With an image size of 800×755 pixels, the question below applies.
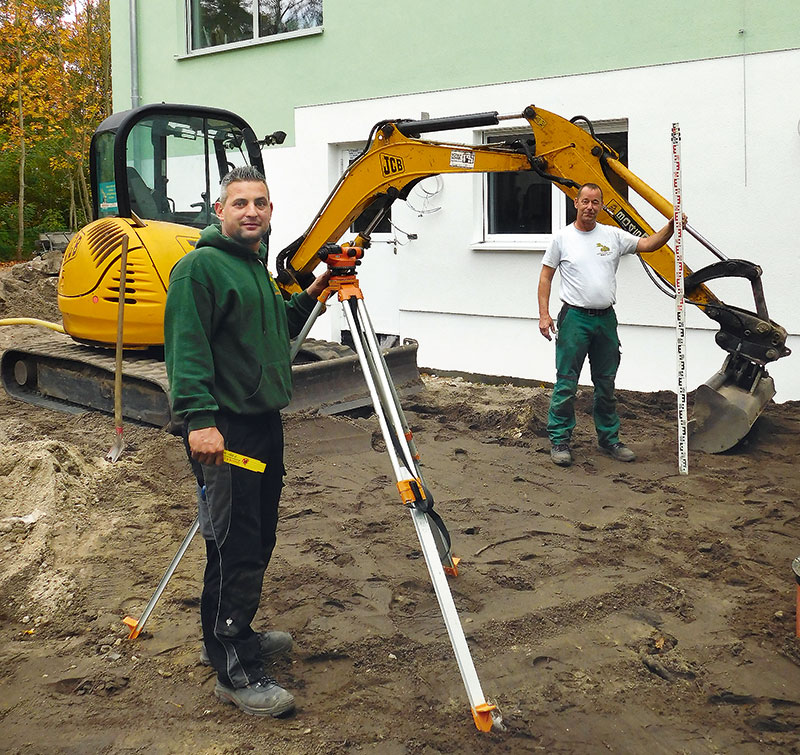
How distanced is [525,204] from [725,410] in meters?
3.84

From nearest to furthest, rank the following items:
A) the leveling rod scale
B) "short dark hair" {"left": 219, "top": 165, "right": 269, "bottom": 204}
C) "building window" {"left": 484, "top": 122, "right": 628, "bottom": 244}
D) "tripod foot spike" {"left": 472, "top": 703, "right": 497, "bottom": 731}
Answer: "tripod foot spike" {"left": 472, "top": 703, "right": 497, "bottom": 731}, "short dark hair" {"left": 219, "top": 165, "right": 269, "bottom": 204}, the leveling rod scale, "building window" {"left": 484, "top": 122, "right": 628, "bottom": 244}

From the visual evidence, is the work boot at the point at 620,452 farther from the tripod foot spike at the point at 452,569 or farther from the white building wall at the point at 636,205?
the tripod foot spike at the point at 452,569

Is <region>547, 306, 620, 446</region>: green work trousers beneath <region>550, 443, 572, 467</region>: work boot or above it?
above

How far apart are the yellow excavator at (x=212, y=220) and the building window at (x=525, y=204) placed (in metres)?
1.61

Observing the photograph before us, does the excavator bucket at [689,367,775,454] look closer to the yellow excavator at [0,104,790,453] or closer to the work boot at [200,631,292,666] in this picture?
the yellow excavator at [0,104,790,453]

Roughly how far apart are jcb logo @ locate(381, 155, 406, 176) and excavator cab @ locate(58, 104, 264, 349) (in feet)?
5.91

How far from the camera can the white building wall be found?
811 cm

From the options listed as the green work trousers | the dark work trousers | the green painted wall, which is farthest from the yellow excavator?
the dark work trousers

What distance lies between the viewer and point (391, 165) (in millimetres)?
7035

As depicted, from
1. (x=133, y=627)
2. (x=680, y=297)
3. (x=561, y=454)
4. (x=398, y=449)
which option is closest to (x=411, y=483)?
(x=398, y=449)

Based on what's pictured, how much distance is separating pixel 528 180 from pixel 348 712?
751cm

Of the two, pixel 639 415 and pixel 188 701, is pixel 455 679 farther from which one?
pixel 639 415

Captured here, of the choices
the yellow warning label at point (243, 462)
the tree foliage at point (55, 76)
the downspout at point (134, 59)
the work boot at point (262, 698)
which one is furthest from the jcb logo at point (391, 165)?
the tree foliage at point (55, 76)

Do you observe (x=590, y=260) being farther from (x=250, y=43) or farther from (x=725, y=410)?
(x=250, y=43)
